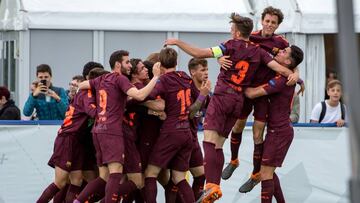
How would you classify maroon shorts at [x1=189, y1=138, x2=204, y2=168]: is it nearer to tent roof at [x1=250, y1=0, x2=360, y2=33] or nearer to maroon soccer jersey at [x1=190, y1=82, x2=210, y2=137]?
maroon soccer jersey at [x1=190, y1=82, x2=210, y2=137]

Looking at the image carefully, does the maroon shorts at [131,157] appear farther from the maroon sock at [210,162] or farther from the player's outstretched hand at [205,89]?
the player's outstretched hand at [205,89]

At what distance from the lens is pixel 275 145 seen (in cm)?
1153

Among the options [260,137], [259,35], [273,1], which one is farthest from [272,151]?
[273,1]

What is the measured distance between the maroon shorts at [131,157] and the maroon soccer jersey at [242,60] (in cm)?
124

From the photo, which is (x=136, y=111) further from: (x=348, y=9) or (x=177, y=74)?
(x=348, y=9)

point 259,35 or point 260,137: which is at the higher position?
point 259,35

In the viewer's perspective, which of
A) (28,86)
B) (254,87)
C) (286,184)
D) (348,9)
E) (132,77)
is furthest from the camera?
(28,86)

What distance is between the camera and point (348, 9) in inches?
169

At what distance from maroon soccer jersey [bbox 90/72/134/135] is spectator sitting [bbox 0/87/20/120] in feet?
10.9

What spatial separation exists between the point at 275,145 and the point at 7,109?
4485 millimetres

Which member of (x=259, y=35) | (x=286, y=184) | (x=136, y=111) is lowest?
(x=286, y=184)

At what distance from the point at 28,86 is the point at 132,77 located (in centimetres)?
640

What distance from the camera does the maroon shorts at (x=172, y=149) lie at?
11.5 metres

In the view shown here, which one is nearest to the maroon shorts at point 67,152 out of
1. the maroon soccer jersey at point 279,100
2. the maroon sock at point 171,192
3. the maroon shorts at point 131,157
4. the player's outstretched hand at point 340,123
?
the maroon shorts at point 131,157
